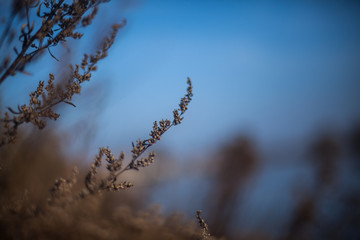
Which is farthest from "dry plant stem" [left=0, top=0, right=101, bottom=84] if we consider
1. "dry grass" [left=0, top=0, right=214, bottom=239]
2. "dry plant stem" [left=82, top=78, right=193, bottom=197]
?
"dry plant stem" [left=82, top=78, right=193, bottom=197]

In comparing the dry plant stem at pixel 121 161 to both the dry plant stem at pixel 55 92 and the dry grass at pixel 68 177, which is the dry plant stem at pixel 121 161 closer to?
the dry grass at pixel 68 177

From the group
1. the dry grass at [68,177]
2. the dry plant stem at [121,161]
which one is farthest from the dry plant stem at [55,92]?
the dry plant stem at [121,161]

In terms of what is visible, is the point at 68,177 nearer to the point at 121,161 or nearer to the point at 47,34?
the point at 121,161

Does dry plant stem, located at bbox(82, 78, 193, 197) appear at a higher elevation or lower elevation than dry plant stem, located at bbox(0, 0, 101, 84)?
lower

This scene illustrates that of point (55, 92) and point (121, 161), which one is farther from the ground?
point (55, 92)

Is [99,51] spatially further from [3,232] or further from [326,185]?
[326,185]

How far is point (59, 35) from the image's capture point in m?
1.26

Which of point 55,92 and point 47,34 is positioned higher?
point 47,34

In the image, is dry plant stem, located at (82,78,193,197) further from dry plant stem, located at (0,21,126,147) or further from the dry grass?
dry plant stem, located at (0,21,126,147)

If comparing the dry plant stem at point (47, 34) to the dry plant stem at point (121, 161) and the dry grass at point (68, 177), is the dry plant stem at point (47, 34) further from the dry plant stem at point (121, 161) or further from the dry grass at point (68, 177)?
the dry plant stem at point (121, 161)

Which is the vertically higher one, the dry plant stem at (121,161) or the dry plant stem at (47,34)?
the dry plant stem at (47,34)

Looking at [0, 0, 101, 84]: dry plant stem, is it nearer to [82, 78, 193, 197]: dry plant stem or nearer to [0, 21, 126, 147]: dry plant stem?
[0, 21, 126, 147]: dry plant stem

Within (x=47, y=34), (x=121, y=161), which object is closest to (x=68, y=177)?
(x=121, y=161)

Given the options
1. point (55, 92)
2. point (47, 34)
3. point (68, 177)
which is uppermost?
A: point (47, 34)
